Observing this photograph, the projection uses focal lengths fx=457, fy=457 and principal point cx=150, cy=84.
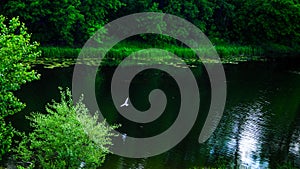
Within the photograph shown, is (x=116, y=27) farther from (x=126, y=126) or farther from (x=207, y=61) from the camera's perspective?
(x=126, y=126)

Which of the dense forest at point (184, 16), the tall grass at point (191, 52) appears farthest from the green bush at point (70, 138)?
the dense forest at point (184, 16)

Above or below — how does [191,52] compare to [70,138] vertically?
above

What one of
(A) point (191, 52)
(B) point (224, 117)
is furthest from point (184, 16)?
(B) point (224, 117)

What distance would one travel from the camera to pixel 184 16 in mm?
68625

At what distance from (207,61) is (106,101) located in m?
27.2

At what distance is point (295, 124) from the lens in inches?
1375

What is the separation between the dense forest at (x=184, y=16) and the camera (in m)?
54.1

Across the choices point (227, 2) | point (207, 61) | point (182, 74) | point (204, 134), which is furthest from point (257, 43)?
point (204, 134)

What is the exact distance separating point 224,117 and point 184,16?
36268mm

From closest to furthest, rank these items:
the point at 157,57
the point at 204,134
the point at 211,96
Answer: the point at 204,134 < the point at 211,96 < the point at 157,57

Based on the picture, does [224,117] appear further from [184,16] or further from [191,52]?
[184,16]

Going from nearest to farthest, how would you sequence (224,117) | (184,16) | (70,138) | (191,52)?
(70,138) < (224,117) < (191,52) < (184,16)

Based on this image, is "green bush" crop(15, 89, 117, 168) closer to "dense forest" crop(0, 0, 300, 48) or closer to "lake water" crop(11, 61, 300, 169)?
"lake water" crop(11, 61, 300, 169)

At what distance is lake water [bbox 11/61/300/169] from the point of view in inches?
1018
